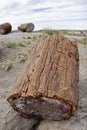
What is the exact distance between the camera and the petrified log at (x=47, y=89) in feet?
15.8

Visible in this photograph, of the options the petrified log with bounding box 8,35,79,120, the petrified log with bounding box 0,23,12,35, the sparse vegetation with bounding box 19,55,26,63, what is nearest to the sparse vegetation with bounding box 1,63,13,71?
the sparse vegetation with bounding box 19,55,26,63

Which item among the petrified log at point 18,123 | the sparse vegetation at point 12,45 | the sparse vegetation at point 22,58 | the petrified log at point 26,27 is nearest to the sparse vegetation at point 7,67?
the sparse vegetation at point 22,58

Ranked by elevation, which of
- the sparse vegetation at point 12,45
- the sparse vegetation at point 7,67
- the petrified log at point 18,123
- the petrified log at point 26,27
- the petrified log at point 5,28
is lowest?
the petrified log at point 26,27

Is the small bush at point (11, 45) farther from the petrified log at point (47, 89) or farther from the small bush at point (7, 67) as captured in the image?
the petrified log at point (47, 89)

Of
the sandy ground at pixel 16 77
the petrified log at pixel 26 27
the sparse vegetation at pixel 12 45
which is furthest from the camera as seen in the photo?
the petrified log at pixel 26 27

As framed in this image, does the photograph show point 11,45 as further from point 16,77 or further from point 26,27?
point 26,27

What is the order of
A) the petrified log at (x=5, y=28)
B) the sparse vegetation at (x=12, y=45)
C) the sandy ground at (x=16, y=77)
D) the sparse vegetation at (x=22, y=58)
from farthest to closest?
the petrified log at (x=5, y=28)
the sparse vegetation at (x=12, y=45)
the sparse vegetation at (x=22, y=58)
the sandy ground at (x=16, y=77)

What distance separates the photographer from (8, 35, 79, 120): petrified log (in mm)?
4816

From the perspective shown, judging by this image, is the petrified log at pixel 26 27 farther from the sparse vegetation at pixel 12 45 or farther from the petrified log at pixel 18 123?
the petrified log at pixel 18 123

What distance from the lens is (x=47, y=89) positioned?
4.85 m

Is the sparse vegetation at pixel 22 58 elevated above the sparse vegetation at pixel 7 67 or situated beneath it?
situated beneath

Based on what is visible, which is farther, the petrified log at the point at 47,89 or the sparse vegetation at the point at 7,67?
the sparse vegetation at the point at 7,67

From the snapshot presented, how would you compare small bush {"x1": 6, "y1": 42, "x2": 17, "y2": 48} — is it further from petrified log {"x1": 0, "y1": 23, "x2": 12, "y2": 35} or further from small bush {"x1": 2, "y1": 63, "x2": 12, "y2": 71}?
petrified log {"x1": 0, "y1": 23, "x2": 12, "y2": 35}

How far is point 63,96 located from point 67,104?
135mm
